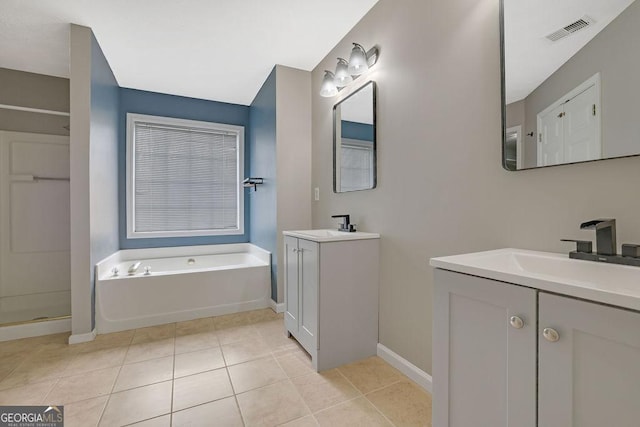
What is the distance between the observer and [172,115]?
3.63m

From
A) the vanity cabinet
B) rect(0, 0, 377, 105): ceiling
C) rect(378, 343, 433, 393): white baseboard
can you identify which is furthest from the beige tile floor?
rect(0, 0, 377, 105): ceiling

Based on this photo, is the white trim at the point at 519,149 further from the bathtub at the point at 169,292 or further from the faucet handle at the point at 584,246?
the bathtub at the point at 169,292

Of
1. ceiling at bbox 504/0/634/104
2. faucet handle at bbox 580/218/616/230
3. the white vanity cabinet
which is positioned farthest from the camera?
the white vanity cabinet

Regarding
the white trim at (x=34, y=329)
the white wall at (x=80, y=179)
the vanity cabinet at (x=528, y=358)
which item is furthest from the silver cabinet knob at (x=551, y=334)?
the white trim at (x=34, y=329)

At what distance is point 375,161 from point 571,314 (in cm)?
150

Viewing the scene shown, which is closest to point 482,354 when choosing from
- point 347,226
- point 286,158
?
point 347,226

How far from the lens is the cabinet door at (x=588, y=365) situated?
0.57 metres

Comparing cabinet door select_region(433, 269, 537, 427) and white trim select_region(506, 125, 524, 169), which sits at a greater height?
white trim select_region(506, 125, 524, 169)

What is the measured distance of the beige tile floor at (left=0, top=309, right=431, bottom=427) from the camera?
55.4 inches

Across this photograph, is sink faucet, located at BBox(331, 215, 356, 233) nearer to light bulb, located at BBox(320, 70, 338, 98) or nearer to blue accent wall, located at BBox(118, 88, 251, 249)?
light bulb, located at BBox(320, 70, 338, 98)

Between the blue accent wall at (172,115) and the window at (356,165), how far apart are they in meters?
2.00

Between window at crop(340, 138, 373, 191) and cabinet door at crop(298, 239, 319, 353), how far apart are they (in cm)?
66

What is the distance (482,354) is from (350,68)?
2046mm

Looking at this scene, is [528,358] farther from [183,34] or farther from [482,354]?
[183,34]
